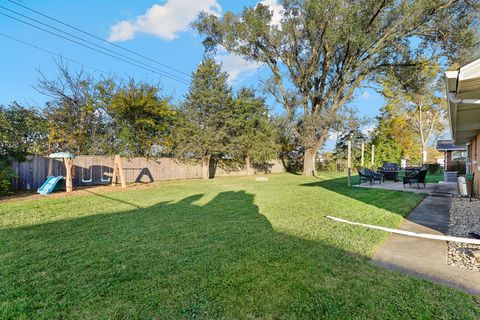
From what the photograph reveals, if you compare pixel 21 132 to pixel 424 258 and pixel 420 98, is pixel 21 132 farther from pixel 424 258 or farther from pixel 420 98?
pixel 420 98

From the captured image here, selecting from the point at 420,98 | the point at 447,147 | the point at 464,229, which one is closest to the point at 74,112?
the point at 464,229

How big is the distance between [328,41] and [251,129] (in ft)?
25.9

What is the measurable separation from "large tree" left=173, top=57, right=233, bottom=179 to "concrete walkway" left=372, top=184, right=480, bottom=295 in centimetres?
1283

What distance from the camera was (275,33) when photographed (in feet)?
52.7

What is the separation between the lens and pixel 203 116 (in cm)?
1619

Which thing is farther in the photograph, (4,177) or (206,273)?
(4,177)

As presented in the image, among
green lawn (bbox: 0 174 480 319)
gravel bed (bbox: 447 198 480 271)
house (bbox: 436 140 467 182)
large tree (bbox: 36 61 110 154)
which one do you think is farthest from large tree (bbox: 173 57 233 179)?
house (bbox: 436 140 467 182)

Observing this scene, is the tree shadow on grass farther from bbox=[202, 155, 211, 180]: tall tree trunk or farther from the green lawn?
bbox=[202, 155, 211, 180]: tall tree trunk

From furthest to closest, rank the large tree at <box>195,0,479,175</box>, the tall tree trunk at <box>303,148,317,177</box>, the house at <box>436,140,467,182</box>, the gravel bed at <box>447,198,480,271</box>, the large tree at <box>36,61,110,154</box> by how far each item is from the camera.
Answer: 1. the tall tree trunk at <box>303,148,317,177</box>
2. the house at <box>436,140,467,182</box>
3. the large tree at <box>195,0,479,175</box>
4. the large tree at <box>36,61,110,154</box>
5. the gravel bed at <box>447,198,480,271</box>

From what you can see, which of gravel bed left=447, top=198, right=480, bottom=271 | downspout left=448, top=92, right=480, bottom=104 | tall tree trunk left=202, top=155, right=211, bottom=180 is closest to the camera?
gravel bed left=447, top=198, right=480, bottom=271

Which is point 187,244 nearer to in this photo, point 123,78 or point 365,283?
point 365,283

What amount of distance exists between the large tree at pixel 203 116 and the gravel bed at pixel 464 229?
12.6 metres

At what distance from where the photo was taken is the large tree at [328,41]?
13.1 metres

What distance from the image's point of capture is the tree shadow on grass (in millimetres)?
2008
